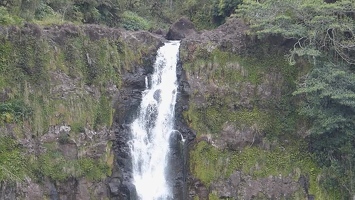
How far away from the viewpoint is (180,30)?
100 feet

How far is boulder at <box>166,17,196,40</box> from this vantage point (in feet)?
98.9

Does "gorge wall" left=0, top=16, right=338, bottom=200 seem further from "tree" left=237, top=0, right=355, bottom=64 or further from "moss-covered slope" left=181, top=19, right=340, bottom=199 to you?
"tree" left=237, top=0, right=355, bottom=64

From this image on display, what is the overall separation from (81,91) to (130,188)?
5.15m

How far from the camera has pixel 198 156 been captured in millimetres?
22688

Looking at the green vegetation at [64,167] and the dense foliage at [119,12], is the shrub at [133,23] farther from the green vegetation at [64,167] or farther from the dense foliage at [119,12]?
the green vegetation at [64,167]

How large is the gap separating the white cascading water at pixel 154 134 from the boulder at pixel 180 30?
5409mm

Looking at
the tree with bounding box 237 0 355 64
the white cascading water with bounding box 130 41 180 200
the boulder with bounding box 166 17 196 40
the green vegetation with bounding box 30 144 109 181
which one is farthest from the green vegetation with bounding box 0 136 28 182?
the boulder with bounding box 166 17 196 40

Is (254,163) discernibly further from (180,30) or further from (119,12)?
(119,12)

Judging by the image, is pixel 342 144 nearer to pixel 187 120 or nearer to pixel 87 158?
pixel 187 120

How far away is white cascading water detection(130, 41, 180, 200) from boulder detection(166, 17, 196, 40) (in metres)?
5.41

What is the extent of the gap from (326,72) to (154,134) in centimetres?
869

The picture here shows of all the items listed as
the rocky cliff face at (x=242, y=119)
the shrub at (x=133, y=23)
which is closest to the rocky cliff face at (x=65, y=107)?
the rocky cliff face at (x=242, y=119)

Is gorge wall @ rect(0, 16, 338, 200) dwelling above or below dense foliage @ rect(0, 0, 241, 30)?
below

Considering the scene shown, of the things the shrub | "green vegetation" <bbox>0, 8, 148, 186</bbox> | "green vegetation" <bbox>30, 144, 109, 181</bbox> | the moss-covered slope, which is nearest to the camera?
"green vegetation" <bbox>0, 8, 148, 186</bbox>
